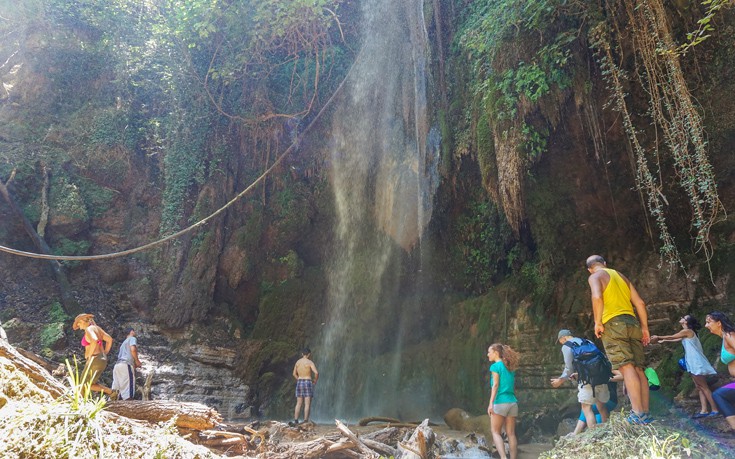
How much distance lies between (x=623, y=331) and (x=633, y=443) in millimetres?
934

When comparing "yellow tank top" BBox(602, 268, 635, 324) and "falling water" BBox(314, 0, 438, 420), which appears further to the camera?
"falling water" BBox(314, 0, 438, 420)

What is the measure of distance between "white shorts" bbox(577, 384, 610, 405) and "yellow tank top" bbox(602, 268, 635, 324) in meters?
0.91

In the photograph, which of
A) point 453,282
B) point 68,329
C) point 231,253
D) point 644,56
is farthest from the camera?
point 231,253

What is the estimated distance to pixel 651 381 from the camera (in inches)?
201

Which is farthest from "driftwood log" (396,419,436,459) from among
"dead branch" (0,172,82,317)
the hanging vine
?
"dead branch" (0,172,82,317)

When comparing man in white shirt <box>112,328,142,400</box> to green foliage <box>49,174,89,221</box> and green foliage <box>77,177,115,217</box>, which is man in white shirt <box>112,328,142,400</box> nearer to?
green foliage <box>49,174,89,221</box>

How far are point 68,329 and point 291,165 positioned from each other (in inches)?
246

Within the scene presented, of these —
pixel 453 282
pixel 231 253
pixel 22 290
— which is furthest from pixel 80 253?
pixel 453 282

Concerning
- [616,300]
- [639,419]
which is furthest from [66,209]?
[639,419]

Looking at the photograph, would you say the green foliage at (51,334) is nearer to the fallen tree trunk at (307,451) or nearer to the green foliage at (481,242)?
the fallen tree trunk at (307,451)

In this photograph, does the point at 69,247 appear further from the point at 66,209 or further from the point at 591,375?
the point at 591,375

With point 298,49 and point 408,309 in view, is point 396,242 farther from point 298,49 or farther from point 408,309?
point 298,49

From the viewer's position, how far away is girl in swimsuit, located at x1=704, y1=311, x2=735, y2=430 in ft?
13.6

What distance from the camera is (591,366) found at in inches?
182
